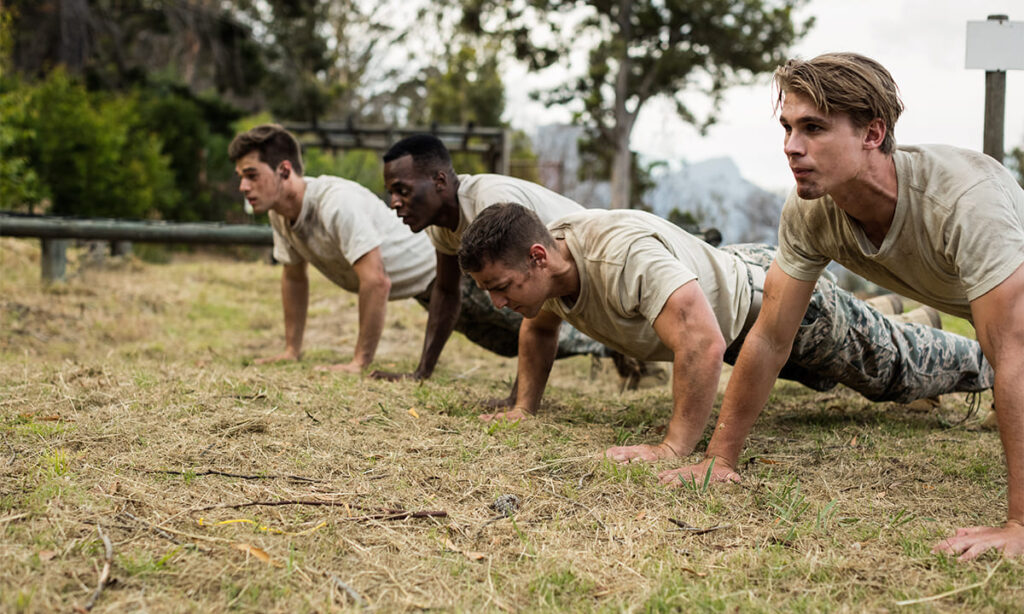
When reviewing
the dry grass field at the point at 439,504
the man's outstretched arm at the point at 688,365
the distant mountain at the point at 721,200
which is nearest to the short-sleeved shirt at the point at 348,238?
the dry grass field at the point at 439,504

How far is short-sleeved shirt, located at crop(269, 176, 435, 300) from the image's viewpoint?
5414mm

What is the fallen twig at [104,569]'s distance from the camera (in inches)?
76.8

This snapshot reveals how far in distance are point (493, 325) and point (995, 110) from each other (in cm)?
315

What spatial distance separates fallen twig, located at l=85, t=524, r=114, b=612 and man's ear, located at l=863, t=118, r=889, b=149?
88.1 inches

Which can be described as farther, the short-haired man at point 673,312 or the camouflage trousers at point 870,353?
the camouflage trousers at point 870,353

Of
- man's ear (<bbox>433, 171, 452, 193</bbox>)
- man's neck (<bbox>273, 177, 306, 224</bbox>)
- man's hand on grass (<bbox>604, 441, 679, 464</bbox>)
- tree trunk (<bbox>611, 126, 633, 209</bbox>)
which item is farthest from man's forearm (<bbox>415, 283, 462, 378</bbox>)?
tree trunk (<bbox>611, 126, 633, 209</bbox>)

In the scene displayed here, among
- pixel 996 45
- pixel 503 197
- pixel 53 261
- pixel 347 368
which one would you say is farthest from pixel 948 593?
pixel 53 261

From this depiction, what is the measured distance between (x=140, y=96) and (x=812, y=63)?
704 inches

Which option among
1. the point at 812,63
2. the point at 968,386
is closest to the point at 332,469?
the point at 812,63

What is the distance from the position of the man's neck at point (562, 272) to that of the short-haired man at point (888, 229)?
72 centimetres

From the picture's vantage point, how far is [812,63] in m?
2.59

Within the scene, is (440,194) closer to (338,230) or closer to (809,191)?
(338,230)

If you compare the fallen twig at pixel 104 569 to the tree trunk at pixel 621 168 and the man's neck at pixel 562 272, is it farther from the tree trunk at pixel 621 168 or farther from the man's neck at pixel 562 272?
the tree trunk at pixel 621 168

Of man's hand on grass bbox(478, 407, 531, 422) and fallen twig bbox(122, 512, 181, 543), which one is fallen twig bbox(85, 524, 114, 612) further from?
man's hand on grass bbox(478, 407, 531, 422)
